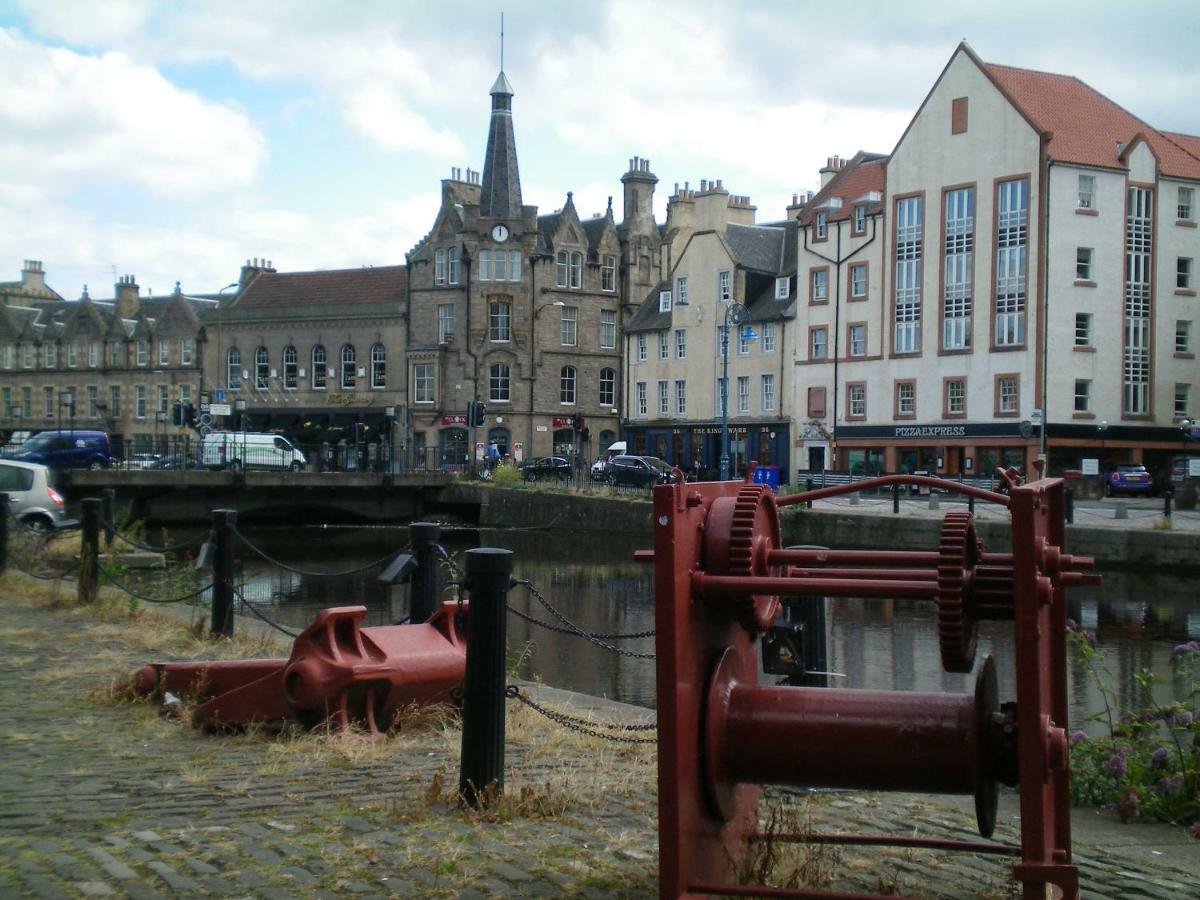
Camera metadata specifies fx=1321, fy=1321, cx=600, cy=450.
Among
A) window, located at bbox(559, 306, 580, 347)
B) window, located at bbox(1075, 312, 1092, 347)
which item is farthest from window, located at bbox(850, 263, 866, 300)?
Answer: window, located at bbox(559, 306, 580, 347)

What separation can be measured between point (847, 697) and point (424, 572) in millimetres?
5704

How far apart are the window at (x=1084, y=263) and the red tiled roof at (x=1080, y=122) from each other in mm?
3433

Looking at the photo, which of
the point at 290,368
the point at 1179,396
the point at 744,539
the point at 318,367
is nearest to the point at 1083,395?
the point at 1179,396

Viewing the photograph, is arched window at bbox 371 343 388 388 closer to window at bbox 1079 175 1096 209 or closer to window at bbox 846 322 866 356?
window at bbox 846 322 866 356

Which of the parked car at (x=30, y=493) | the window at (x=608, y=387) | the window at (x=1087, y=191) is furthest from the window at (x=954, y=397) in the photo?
the parked car at (x=30, y=493)

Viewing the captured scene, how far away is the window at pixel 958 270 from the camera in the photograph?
2159 inches

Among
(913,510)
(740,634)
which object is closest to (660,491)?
(740,634)

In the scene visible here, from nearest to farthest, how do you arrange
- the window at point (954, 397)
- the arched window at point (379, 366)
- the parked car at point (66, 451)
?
the parked car at point (66, 451) < the window at point (954, 397) < the arched window at point (379, 366)

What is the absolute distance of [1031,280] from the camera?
172 feet

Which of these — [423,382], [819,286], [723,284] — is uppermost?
Result: [723,284]

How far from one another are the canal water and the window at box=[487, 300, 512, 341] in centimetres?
3428

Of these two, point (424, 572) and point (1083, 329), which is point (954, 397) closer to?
point (1083, 329)

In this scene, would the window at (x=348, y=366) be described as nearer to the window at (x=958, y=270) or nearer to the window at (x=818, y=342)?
the window at (x=818, y=342)

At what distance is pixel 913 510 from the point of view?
38344 mm
